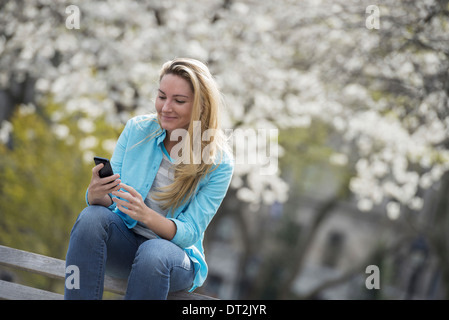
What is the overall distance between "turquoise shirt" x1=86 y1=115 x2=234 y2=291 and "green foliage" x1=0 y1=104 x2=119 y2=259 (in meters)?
6.30

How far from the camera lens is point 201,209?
259cm

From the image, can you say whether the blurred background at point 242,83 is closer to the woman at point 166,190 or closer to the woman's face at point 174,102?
the woman at point 166,190

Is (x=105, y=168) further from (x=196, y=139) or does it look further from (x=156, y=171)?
(x=196, y=139)

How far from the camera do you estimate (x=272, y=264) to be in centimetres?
1970

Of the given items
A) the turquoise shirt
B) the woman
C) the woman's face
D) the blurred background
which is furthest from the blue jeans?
the blurred background

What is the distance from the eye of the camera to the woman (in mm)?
2381

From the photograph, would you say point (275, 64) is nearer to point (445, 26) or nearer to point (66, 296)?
point (445, 26)

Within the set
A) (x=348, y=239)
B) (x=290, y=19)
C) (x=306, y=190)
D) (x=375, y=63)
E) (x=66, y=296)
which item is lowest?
(x=66, y=296)

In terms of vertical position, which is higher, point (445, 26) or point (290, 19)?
point (290, 19)

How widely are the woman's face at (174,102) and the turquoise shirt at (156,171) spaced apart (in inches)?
5.3

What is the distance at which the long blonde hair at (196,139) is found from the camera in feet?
8.53

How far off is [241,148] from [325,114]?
1.87 metres

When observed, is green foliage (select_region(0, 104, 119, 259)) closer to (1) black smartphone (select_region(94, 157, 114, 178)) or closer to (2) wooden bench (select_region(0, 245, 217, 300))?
(2) wooden bench (select_region(0, 245, 217, 300))

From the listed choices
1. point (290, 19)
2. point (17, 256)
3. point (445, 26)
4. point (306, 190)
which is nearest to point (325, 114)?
point (290, 19)
